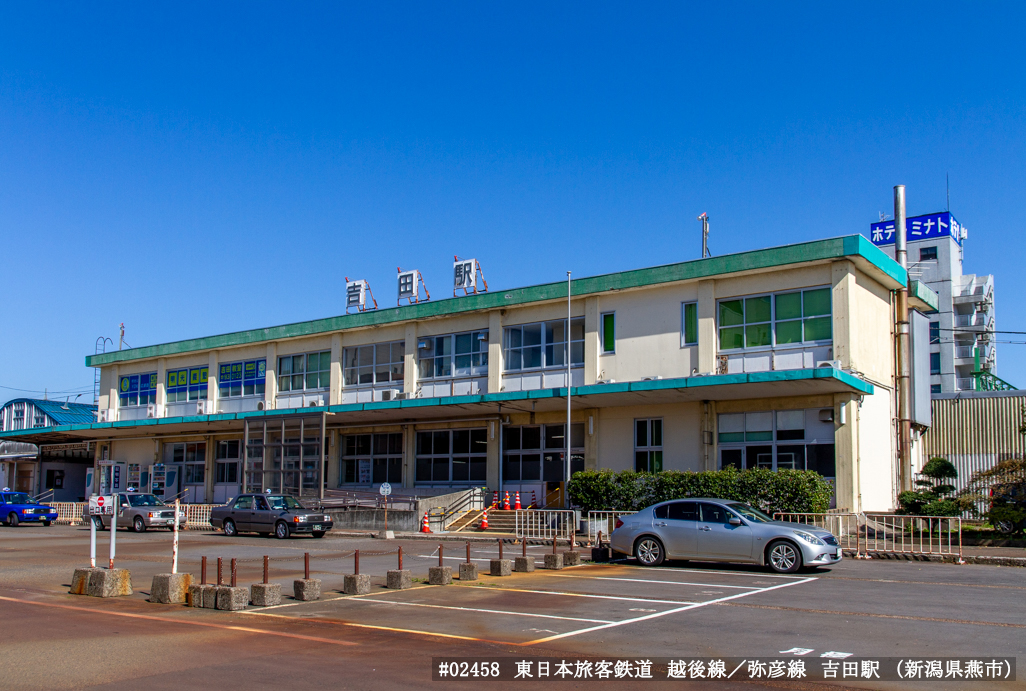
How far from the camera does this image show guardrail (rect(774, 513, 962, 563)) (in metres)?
20.5

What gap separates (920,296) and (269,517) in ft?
81.4

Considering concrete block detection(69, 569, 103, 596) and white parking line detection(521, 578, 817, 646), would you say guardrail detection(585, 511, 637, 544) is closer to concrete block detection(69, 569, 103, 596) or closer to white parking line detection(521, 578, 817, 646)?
white parking line detection(521, 578, 817, 646)

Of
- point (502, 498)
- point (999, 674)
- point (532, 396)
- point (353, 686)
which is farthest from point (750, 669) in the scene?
point (502, 498)

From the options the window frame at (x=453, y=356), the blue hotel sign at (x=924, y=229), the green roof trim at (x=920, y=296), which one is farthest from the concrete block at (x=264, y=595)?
the blue hotel sign at (x=924, y=229)

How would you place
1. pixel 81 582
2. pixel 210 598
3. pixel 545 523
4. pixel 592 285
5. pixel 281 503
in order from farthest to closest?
pixel 592 285 < pixel 281 503 < pixel 545 523 < pixel 81 582 < pixel 210 598

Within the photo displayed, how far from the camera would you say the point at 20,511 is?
3769 centimetres

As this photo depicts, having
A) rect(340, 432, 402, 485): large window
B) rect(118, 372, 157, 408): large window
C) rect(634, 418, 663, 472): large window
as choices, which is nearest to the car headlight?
rect(634, 418, 663, 472): large window

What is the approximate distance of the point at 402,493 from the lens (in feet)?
120

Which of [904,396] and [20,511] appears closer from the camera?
[904,396]

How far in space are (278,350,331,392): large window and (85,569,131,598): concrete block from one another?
2625 cm

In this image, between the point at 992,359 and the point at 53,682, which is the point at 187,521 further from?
the point at 992,359

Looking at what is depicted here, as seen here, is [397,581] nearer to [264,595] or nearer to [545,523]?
[264,595]

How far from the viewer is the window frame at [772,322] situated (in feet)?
88.3

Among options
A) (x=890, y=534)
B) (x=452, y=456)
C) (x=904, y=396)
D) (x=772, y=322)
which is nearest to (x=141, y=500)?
(x=452, y=456)
